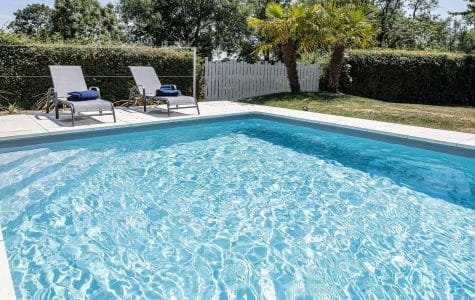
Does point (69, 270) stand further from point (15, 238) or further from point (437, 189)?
point (437, 189)

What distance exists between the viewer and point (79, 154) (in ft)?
20.6

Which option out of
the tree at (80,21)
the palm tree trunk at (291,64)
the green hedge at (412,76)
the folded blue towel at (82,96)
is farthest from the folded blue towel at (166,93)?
the tree at (80,21)

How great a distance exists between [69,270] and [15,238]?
84 centimetres

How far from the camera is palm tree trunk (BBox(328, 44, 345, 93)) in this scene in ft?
44.5

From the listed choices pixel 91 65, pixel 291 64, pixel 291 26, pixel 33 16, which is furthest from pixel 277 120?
pixel 33 16

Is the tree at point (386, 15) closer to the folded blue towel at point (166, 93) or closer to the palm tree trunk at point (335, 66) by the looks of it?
the palm tree trunk at point (335, 66)

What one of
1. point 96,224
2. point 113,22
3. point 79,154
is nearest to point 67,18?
point 113,22

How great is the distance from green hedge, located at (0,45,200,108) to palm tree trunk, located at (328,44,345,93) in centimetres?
548

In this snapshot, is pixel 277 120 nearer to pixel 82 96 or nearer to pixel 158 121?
pixel 158 121

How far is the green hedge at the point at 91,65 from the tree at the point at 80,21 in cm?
1493

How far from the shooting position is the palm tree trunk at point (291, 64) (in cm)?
1327

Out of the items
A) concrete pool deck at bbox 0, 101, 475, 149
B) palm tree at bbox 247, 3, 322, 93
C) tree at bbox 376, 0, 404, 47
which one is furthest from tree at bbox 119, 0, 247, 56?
concrete pool deck at bbox 0, 101, 475, 149

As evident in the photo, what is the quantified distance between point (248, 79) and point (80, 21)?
16.9 meters

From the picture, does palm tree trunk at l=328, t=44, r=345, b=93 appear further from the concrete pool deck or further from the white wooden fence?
the concrete pool deck
